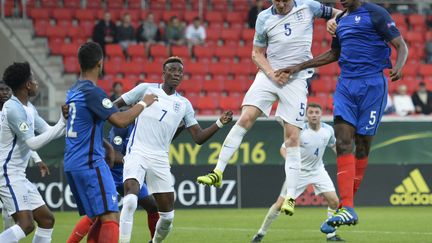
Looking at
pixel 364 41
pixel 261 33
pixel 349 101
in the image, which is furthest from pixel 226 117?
pixel 364 41

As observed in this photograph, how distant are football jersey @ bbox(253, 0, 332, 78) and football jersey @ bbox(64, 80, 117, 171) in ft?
8.11

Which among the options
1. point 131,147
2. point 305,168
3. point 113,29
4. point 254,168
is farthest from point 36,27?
point 131,147

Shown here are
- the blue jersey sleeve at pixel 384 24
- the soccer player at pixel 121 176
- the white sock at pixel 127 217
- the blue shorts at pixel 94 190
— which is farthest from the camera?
the soccer player at pixel 121 176

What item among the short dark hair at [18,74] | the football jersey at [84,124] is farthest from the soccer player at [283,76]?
the short dark hair at [18,74]

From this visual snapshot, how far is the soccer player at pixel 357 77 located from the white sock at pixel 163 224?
2.37 m

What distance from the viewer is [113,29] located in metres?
26.2

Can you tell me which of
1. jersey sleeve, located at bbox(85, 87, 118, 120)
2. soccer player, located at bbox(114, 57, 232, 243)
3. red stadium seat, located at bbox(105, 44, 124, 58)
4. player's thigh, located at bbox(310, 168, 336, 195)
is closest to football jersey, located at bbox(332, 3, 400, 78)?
soccer player, located at bbox(114, 57, 232, 243)

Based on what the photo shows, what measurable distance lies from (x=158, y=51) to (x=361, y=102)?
15.8 metres

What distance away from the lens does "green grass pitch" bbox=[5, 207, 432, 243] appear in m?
15.2

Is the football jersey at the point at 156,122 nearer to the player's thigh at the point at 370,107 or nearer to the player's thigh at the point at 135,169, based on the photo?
the player's thigh at the point at 135,169

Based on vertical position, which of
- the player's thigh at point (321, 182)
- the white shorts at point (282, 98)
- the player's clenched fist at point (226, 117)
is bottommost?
the player's thigh at point (321, 182)

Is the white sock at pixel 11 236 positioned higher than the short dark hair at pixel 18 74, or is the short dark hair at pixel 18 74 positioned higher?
the short dark hair at pixel 18 74

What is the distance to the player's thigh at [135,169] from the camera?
12.5 metres

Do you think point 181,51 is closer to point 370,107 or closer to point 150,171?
point 150,171
